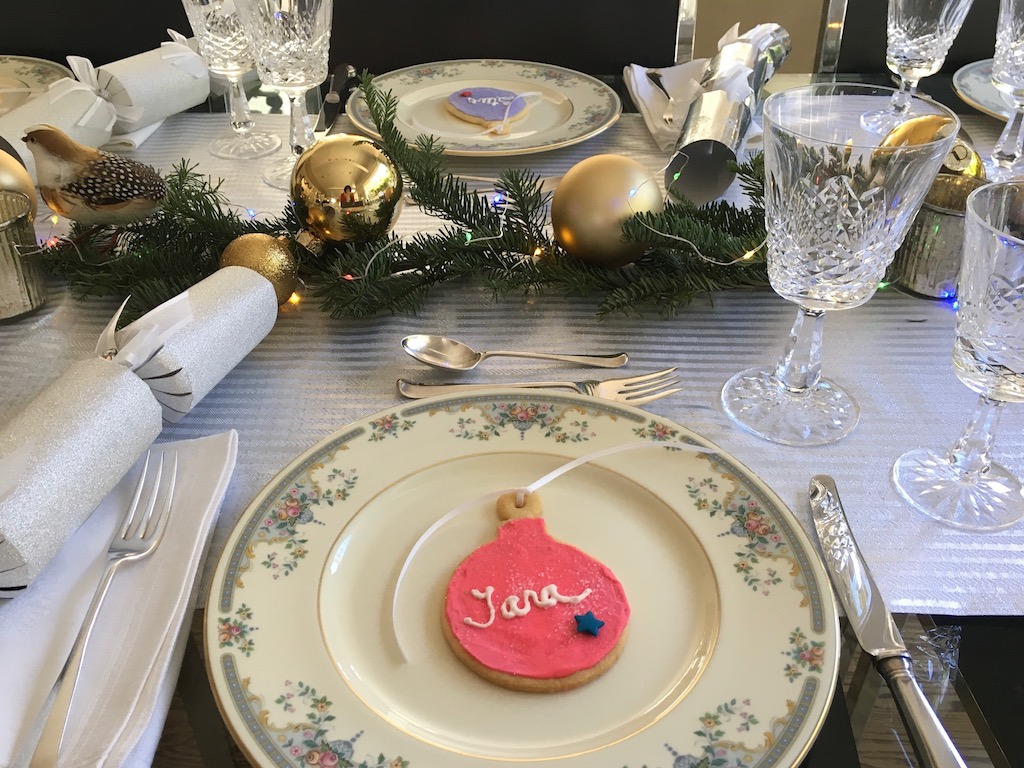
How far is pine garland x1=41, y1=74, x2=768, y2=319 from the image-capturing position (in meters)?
0.75

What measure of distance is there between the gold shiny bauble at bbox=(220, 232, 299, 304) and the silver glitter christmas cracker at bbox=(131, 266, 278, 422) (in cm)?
3

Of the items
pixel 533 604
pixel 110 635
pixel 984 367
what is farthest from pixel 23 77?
pixel 984 367

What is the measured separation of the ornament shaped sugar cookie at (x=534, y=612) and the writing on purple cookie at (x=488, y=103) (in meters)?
0.69

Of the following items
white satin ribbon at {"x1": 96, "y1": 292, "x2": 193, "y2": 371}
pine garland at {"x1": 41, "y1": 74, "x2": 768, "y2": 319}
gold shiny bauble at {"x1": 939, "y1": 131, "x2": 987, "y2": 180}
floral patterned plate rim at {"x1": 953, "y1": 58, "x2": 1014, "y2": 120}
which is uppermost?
gold shiny bauble at {"x1": 939, "y1": 131, "x2": 987, "y2": 180}

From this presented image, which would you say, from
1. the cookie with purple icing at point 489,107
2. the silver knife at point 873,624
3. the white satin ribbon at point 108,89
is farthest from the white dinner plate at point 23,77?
the silver knife at point 873,624

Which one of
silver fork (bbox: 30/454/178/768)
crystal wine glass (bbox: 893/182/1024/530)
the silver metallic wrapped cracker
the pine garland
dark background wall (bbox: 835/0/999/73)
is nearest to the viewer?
silver fork (bbox: 30/454/178/768)

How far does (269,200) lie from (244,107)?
198 mm

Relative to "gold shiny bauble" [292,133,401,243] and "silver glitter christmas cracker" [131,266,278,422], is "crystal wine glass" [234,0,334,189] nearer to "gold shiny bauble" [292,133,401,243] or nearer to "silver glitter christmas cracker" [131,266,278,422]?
"gold shiny bauble" [292,133,401,243]

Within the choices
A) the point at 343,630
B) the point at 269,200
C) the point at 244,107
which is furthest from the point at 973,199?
the point at 244,107

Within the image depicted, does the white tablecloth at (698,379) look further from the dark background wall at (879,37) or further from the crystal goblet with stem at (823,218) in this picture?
the dark background wall at (879,37)

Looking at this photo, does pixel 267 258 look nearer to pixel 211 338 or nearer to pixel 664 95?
pixel 211 338

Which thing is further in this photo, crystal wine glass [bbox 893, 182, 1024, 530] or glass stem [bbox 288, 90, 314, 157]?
glass stem [bbox 288, 90, 314, 157]

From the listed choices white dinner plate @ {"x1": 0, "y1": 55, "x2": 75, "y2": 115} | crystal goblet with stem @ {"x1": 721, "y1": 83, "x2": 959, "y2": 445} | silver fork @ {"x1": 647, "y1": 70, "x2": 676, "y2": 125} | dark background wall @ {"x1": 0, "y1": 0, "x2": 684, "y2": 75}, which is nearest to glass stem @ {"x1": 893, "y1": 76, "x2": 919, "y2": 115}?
crystal goblet with stem @ {"x1": 721, "y1": 83, "x2": 959, "y2": 445}

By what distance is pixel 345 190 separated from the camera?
0.76m
